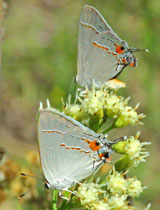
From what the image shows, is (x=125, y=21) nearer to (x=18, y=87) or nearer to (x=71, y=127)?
(x=18, y=87)

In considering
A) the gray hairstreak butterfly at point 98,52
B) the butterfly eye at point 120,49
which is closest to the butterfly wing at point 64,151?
the gray hairstreak butterfly at point 98,52

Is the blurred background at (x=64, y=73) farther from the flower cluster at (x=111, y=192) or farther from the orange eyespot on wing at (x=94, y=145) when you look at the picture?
the orange eyespot on wing at (x=94, y=145)

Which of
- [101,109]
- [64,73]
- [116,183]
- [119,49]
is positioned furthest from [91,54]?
[64,73]

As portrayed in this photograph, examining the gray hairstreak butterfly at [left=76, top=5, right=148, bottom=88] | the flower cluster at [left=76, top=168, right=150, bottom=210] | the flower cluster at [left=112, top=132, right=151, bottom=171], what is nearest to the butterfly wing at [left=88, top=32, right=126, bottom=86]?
the gray hairstreak butterfly at [left=76, top=5, right=148, bottom=88]

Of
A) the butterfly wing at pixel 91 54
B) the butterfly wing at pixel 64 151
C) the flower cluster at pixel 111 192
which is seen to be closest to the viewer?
the butterfly wing at pixel 64 151

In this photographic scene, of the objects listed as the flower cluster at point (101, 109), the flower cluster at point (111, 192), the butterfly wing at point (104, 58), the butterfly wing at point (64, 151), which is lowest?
the flower cluster at point (111, 192)

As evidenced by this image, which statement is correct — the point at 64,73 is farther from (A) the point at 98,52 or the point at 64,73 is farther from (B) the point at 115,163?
(B) the point at 115,163
